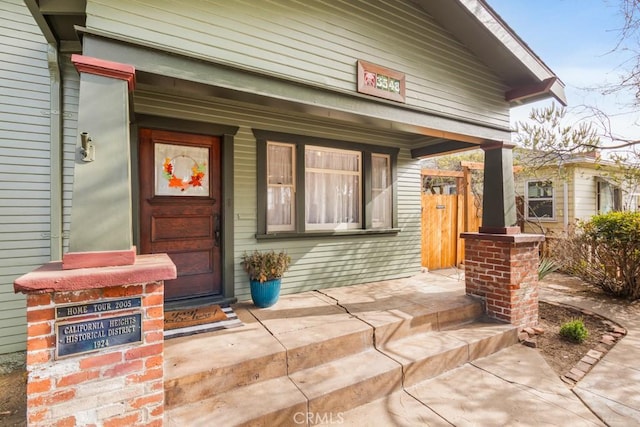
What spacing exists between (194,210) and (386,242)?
10.5ft

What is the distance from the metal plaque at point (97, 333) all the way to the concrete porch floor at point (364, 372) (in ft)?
1.87

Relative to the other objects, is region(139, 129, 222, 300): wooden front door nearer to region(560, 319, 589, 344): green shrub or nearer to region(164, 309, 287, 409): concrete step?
region(164, 309, 287, 409): concrete step

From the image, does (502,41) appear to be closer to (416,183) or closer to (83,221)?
(416,183)

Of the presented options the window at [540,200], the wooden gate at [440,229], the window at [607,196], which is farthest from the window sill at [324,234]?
the window at [607,196]

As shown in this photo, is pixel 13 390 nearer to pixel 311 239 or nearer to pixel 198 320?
pixel 198 320

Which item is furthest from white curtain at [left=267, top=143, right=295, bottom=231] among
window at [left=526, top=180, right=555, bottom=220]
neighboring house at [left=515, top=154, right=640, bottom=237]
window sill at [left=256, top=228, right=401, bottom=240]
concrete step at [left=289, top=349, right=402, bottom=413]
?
window at [left=526, top=180, right=555, bottom=220]

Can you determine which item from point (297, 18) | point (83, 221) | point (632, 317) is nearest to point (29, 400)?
point (83, 221)

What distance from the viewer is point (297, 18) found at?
2.79 meters

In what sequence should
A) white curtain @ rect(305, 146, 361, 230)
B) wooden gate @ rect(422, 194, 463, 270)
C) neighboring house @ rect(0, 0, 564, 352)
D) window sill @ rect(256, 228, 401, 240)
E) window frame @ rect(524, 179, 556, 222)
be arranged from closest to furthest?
neighboring house @ rect(0, 0, 564, 352) → window sill @ rect(256, 228, 401, 240) → white curtain @ rect(305, 146, 361, 230) → wooden gate @ rect(422, 194, 463, 270) → window frame @ rect(524, 179, 556, 222)

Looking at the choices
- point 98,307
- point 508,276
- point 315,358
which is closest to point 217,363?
point 315,358

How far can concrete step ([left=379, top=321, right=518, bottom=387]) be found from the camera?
292 cm

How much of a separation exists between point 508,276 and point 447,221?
10.8 feet

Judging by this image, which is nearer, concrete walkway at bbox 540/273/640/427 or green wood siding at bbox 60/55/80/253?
concrete walkway at bbox 540/273/640/427

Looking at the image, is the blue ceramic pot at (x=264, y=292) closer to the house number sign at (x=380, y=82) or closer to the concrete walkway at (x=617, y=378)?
the house number sign at (x=380, y=82)
